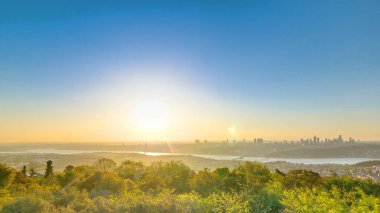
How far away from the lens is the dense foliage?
1223 cm

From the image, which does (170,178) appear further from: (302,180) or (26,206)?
(26,206)

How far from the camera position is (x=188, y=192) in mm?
28797

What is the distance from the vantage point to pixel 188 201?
12281mm

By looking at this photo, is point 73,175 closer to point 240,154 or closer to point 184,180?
point 184,180

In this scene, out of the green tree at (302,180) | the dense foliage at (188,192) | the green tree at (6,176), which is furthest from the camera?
the green tree at (6,176)

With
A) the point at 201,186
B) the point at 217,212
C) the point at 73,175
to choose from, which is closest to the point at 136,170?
the point at 73,175

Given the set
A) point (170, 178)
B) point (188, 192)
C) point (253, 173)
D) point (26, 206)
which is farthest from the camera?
point (253, 173)

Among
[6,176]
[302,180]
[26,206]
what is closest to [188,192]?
[302,180]

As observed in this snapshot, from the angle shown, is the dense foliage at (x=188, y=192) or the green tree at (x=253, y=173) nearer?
the dense foliage at (x=188, y=192)

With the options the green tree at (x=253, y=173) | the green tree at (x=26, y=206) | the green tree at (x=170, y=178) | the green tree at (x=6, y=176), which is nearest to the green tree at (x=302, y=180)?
the green tree at (x=253, y=173)

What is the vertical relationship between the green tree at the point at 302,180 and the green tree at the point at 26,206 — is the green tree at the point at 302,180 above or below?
below

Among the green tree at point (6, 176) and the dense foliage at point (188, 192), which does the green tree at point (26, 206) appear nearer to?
the dense foliage at point (188, 192)

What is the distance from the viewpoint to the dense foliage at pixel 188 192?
1223 cm

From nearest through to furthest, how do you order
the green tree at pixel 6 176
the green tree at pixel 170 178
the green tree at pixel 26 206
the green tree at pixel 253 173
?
the green tree at pixel 26 206 < the green tree at pixel 253 173 < the green tree at pixel 170 178 < the green tree at pixel 6 176
